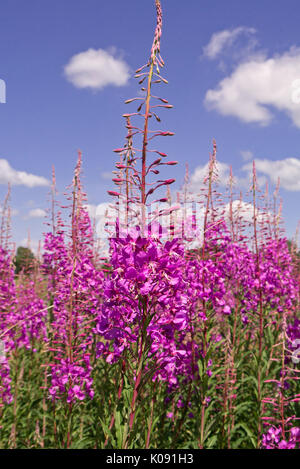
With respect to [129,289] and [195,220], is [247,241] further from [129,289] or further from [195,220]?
[129,289]

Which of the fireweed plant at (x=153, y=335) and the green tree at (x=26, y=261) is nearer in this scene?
the fireweed plant at (x=153, y=335)

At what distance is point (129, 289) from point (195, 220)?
9.24 ft

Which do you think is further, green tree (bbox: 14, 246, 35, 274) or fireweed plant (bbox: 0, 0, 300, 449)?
green tree (bbox: 14, 246, 35, 274)

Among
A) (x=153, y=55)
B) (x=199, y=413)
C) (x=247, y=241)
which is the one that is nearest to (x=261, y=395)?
(x=199, y=413)

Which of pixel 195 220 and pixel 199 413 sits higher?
pixel 195 220

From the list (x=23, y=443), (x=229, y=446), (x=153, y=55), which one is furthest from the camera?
(x=23, y=443)

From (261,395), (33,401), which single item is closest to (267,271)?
(261,395)

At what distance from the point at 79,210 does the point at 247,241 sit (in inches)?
132

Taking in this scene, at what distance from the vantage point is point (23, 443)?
226 inches

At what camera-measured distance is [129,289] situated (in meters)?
2.28

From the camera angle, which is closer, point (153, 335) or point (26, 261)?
point (153, 335)
